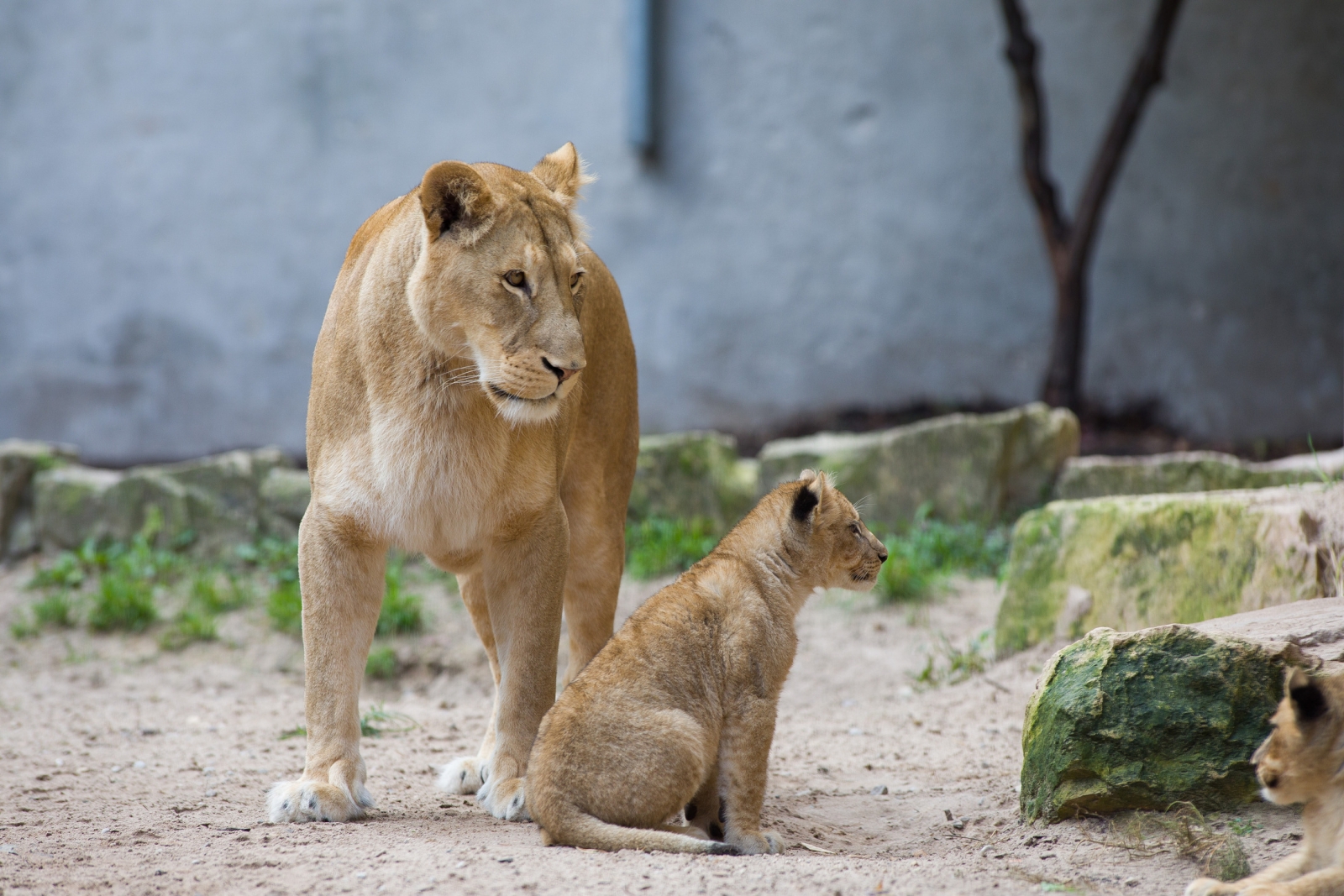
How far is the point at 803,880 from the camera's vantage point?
281 cm

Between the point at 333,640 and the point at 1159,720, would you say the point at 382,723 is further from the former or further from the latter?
the point at 1159,720

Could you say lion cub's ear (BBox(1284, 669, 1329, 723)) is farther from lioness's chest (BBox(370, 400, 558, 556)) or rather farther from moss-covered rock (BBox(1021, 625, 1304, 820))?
lioness's chest (BBox(370, 400, 558, 556))

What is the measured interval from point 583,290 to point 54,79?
25.7 ft

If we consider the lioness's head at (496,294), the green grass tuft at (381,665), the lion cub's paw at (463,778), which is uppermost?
the lioness's head at (496,294)

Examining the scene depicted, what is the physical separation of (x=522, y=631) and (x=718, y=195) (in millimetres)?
6078

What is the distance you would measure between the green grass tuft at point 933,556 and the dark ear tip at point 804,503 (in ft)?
9.14

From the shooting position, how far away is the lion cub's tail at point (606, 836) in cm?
309

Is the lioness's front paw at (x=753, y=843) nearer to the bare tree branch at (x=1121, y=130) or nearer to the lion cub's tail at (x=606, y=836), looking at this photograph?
the lion cub's tail at (x=606, y=836)

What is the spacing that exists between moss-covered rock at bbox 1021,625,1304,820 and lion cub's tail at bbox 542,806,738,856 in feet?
3.05

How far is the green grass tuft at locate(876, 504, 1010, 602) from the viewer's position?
644 cm

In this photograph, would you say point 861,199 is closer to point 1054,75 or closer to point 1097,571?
point 1054,75

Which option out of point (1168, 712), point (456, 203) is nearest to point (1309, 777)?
point (1168, 712)

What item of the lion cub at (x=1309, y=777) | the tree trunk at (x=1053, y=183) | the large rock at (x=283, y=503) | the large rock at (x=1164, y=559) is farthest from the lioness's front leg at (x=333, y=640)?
the tree trunk at (x=1053, y=183)

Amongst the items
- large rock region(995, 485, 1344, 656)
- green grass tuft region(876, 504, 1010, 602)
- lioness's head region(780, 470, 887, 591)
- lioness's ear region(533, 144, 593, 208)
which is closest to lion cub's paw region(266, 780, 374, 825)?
lioness's head region(780, 470, 887, 591)
